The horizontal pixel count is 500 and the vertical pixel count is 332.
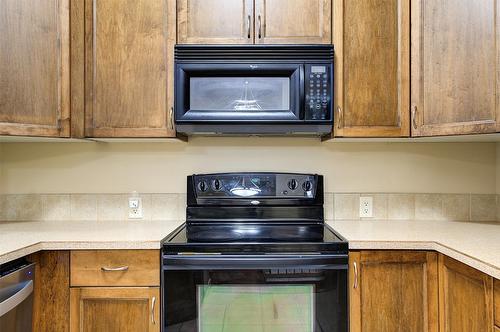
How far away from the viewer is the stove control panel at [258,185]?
→ 6.36ft

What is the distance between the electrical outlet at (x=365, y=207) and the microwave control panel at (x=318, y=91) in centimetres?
59

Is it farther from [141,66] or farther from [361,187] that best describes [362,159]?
[141,66]

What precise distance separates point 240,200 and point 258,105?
528 mm

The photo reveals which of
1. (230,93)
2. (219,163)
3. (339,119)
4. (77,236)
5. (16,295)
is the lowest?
(16,295)

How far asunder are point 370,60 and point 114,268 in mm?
1431

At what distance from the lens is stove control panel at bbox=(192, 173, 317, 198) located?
1938 mm

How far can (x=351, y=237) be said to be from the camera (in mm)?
1496

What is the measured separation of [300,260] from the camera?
141 centimetres

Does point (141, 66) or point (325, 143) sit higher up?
point (141, 66)

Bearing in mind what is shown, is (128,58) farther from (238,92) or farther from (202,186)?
(202,186)

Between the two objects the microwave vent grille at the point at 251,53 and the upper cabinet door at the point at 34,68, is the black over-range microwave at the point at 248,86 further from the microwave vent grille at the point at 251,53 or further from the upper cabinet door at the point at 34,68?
the upper cabinet door at the point at 34,68

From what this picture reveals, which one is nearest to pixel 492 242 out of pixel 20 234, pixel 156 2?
pixel 156 2

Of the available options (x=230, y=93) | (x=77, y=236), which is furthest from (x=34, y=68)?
(x=230, y=93)

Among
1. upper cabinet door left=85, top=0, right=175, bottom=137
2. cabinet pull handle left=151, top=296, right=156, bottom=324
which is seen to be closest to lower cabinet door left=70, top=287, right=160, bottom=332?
cabinet pull handle left=151, top=296, right=156, bottom=324
